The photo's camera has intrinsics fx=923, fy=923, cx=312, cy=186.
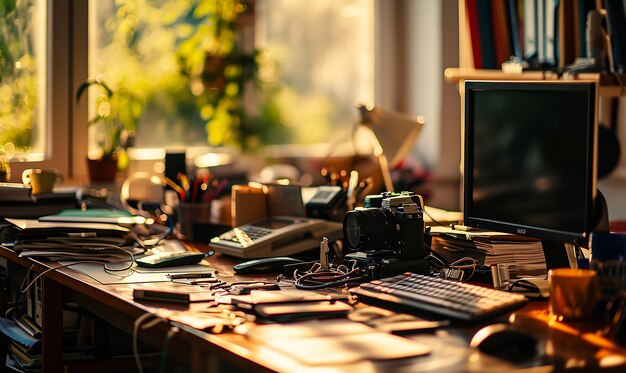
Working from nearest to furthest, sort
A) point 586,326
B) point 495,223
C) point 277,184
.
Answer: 1. point 586,326
2. point 495,223
3. point 277,184

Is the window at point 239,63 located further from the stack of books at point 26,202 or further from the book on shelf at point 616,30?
the book on shelf at point 616,30

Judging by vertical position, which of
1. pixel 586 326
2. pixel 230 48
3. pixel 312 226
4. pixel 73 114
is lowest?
pixel 586 326

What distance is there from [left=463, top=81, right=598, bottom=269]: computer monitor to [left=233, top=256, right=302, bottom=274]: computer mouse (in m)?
0.44

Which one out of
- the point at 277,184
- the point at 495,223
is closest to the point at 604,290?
the point at 495,223

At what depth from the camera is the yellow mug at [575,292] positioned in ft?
5.32

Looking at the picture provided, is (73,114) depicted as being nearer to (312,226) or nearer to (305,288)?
(312,226)

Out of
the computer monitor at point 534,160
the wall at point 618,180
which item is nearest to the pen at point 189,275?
the computer monitor at point 534,160

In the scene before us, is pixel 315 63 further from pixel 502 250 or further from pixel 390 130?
pixel 502 250

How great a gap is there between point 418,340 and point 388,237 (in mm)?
546

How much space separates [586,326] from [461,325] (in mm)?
216

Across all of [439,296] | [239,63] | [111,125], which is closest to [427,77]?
[239,63]

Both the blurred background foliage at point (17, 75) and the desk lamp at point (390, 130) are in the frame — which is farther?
the blurred background foliage at point (17, 75)

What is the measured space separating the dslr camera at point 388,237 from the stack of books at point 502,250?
0.10 m

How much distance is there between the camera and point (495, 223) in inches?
80.6
